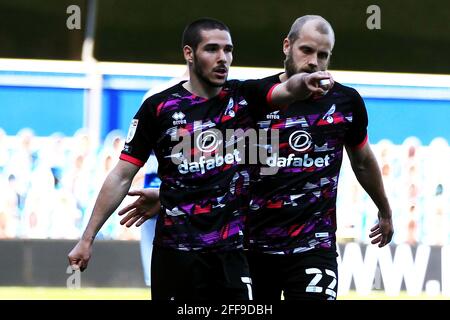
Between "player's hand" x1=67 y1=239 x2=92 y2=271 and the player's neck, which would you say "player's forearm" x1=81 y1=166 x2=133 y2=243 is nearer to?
"player's hand" x1=67 y1=239 x2=92 y2=271

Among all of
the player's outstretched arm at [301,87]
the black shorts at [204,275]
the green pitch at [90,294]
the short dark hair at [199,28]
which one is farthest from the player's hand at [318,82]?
the green pitch at [90,294]

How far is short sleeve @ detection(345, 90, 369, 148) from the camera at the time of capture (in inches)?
263

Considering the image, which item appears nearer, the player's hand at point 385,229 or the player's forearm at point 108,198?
the player's forearm at point 108,198

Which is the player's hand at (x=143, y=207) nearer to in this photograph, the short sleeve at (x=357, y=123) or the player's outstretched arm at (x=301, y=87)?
the player's outstretched arm at (x=301, y=87)

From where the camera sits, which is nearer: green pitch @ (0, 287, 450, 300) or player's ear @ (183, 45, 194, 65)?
player's ear @ (183, 45, 194, 65)

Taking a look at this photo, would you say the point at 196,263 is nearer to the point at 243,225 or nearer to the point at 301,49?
the point at 243,225

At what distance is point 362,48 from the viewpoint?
51.4ft

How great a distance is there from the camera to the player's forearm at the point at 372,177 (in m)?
6.81

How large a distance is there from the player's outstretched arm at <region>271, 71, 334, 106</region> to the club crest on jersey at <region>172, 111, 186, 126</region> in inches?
19.1

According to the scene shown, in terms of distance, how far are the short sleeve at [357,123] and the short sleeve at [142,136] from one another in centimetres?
120

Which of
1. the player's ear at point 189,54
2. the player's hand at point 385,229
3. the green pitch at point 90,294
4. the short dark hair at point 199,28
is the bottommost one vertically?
the green pitch at point 90,294

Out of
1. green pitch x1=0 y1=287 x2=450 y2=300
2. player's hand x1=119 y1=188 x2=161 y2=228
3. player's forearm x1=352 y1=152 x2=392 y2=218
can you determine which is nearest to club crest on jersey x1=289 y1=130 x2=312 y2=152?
player's forearm x1=352 y1=152 x2=392 y2=218

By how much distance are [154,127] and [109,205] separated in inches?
19.3

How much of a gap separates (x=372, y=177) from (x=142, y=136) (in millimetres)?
1464
